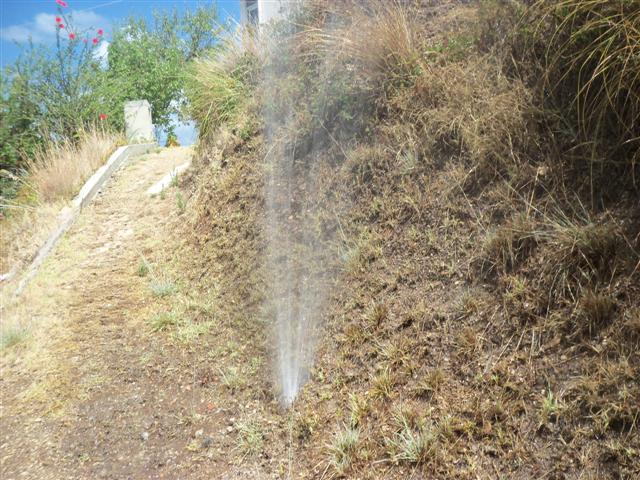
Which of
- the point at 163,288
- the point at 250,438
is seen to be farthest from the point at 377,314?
the point at 163,288

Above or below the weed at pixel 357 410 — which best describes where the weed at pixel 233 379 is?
below

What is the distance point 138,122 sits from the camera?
13.4 m

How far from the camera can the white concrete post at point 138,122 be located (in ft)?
43.5

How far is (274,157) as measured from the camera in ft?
22.5

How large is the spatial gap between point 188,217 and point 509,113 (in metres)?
5.06

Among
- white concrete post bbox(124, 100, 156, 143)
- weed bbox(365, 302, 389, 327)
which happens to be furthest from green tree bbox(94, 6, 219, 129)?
weed bbox(365, 302, 389, 327)

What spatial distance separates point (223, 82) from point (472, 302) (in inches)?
244

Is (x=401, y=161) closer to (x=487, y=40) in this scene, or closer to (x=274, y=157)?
(x=487, y=40)

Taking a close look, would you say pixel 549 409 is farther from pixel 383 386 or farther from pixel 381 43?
pixel 381 43

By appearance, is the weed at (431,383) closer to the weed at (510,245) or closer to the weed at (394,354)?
the weed at (394,354)

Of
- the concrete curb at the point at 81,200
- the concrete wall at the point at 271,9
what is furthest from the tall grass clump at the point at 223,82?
the concrete curb at the point at 81,200

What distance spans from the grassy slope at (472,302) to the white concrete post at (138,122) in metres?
8.85

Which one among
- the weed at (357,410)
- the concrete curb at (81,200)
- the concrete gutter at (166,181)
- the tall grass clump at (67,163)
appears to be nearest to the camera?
the weed at (357,410)

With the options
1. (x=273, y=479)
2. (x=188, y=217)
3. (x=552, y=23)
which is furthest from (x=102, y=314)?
(x=552, y=23)
